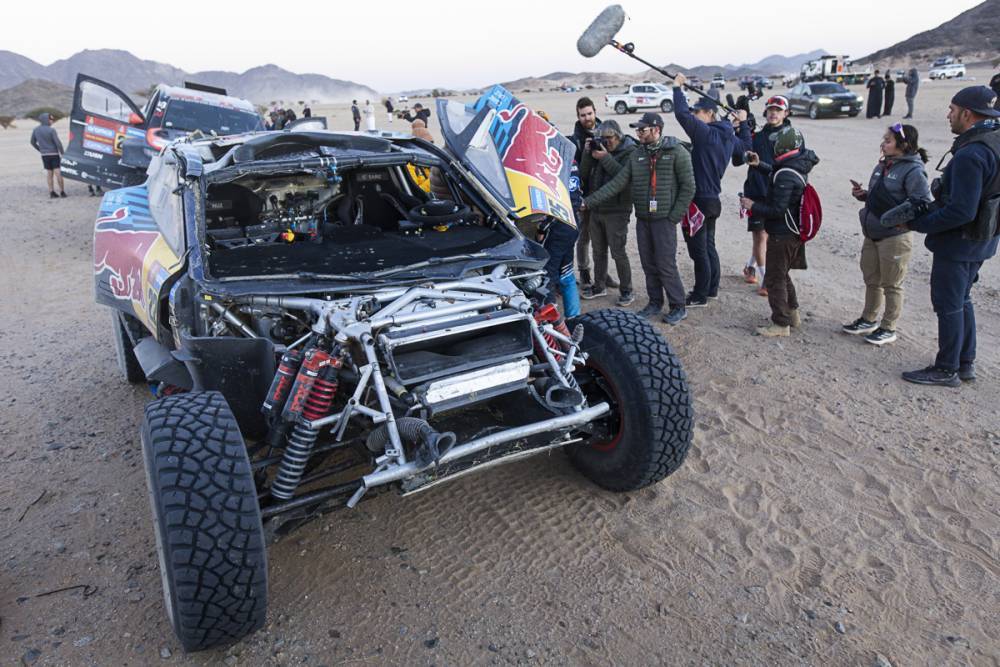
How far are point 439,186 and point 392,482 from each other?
270 centimetres

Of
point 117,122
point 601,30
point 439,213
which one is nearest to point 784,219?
point 601,30

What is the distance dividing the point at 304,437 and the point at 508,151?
7.34ft

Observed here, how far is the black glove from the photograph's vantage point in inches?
190

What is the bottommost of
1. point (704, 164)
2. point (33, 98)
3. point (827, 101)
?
point (827, 101)

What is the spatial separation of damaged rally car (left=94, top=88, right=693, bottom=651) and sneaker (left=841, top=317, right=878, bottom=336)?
2.98 metres

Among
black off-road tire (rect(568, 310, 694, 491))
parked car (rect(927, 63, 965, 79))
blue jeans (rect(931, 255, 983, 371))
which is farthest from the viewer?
parked car (rect(927, 63, 965, 79))

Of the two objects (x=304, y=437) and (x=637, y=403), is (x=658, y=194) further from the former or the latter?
(x=304, y=437)

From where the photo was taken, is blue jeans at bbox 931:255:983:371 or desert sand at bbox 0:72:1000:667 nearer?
desert sand at bbox 0:72:1000:667

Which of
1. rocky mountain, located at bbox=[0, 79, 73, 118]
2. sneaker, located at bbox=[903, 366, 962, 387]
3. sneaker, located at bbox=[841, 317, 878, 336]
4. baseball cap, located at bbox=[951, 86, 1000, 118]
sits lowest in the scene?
sneaker, located at bbox=[903, 366, 962, 387]

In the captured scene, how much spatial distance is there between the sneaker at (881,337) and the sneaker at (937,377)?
656 mm

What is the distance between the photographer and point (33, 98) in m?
66.3

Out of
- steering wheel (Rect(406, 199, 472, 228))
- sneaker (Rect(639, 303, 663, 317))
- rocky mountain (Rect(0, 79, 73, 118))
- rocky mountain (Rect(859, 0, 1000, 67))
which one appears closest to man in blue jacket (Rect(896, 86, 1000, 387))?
sneaker (Rect(639, 303, 663, 317))

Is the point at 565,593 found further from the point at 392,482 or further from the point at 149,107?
the point at 149,107

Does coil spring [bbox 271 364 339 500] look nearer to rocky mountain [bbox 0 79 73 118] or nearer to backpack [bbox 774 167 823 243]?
backpack [bbox 774 167 823 243]
